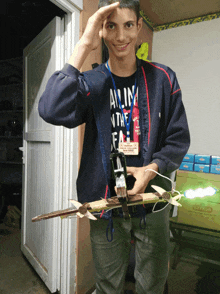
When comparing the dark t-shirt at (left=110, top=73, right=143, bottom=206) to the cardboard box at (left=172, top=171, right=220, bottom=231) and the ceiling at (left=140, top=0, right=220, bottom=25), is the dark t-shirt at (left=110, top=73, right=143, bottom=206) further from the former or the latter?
the ceiling at (left=140, top=0, right=220, bottom=25)

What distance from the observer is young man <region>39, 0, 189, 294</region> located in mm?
748

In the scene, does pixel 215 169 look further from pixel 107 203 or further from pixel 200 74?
pixel 107 203

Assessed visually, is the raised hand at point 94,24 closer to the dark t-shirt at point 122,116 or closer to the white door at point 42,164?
the dark t-shirt at point 122,116

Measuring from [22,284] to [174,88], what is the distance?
192 centimetres

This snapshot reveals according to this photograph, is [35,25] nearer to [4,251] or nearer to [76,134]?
[76,134]

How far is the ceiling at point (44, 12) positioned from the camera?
1.92 meters

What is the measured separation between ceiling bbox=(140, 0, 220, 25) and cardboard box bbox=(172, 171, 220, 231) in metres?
1.84

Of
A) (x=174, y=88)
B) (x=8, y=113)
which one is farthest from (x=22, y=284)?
(x=8, y=113)

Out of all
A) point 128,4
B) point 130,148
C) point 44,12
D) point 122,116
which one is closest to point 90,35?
point 128,4

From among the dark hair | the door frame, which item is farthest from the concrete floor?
the dark hair

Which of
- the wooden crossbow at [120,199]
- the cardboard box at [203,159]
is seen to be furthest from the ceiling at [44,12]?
the wooden crossbow at [120,199]

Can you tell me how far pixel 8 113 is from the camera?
3.16m

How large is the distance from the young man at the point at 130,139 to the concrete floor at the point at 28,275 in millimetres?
1107

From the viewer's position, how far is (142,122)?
30.7 inches
